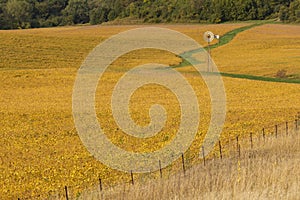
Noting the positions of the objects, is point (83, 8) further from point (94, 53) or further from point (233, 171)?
point (233, 171)

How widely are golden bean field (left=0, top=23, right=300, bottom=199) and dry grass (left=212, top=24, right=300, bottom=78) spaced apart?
4.6 inches

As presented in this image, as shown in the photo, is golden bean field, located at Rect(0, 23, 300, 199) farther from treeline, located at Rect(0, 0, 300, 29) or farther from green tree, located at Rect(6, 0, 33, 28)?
green tree, located at Rect(6, 0, 33, 28)

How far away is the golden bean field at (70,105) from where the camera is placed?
59.8 ft

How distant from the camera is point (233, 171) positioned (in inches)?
604

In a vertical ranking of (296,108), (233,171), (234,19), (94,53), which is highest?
(233,171)

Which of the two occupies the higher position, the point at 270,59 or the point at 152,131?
the point at 152,131

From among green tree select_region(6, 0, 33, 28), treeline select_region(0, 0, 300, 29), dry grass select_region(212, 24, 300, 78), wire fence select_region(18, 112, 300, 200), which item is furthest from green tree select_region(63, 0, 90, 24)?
wire fence select_region(18, 112, 300, 200)

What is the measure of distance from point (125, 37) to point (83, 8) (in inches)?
1995

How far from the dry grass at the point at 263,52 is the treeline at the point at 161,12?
63.4 ft

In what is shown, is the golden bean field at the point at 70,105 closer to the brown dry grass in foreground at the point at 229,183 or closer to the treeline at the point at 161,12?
the brown dry grass in foreground at the point at 229,183

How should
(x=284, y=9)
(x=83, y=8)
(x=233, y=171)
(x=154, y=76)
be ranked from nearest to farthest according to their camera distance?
(x=233, y=171), (x=154, y=76), (x=284, y=9), (x=83, y=8)

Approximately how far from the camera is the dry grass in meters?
56.1

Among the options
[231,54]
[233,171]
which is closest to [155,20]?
[231,54]

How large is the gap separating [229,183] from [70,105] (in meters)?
22.8
